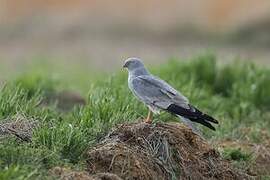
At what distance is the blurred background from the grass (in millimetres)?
5300

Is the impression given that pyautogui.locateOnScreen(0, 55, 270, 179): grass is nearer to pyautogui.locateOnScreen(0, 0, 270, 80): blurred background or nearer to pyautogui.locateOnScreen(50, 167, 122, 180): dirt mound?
pyautogui.locateOnScreen(50, 167, 122, 180): dirt mound

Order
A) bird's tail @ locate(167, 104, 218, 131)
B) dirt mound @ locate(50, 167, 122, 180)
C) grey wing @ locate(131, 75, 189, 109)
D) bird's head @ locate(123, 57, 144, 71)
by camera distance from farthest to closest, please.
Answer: bird's head @ locate(123, 57, 144, 71)
grey wing @ locate(131, 75, 189, 109)
bird's tail @ locate(167, 104, 218, 131)
dirt mound @ locate(50, 167, 122, 180)

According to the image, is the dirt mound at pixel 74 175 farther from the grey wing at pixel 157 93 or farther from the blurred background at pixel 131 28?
the blurred background at pixel 131 28

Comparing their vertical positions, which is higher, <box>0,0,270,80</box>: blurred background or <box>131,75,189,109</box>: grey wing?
<box>131,75,189,109</box>: grey wing

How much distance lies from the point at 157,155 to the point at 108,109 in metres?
0.99

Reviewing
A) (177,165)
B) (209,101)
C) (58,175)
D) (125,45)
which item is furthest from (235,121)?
(125,45)

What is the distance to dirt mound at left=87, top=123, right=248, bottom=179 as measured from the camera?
7.20 m

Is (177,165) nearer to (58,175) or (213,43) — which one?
(58,175)

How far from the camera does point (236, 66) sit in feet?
42.3

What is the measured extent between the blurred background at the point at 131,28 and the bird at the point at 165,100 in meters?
11.2

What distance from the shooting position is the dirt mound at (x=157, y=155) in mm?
7203

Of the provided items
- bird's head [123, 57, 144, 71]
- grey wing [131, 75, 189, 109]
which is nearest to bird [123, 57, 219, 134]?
grey wing [131, 75, 189, 109]

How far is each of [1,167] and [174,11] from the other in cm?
1589

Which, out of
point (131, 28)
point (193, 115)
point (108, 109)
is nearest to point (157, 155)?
point (193, 115)
